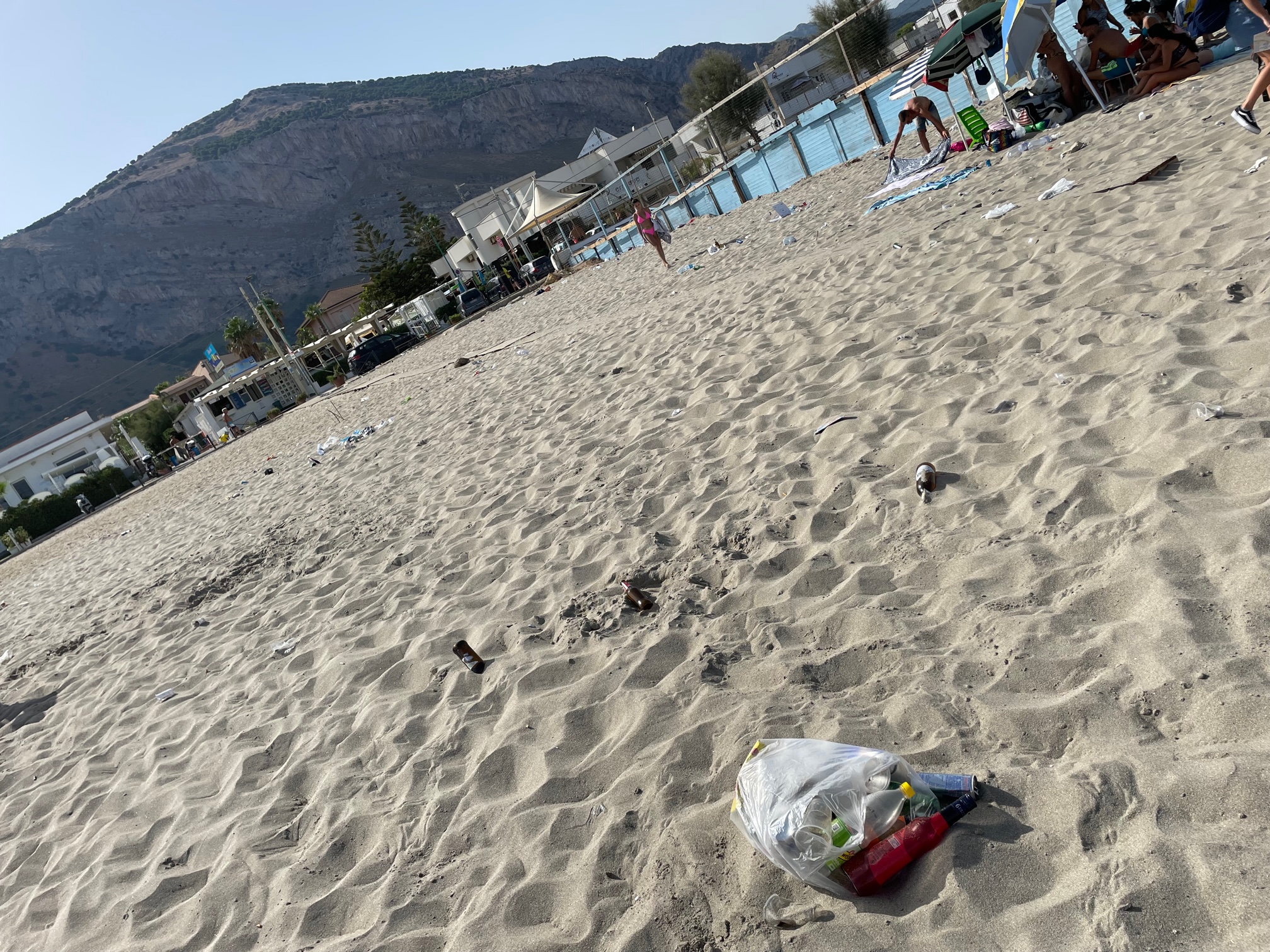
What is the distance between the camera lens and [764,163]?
18312 millimetres

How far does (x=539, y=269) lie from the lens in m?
32.7

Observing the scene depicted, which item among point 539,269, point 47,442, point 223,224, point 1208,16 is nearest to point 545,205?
point 539,269

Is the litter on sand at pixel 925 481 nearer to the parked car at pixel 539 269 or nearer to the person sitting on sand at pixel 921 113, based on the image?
the person sitting on sand at pixel 921 113

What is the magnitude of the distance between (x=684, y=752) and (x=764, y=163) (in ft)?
59.5

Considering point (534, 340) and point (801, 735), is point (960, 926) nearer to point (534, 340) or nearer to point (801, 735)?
point (801, 735)

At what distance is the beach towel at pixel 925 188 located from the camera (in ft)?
29.7

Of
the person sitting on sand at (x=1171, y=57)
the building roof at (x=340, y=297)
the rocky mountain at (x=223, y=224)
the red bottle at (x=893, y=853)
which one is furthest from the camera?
the rocky mountain at (x=223, y=224)

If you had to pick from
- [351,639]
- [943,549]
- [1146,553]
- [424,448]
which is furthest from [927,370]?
[424,448]

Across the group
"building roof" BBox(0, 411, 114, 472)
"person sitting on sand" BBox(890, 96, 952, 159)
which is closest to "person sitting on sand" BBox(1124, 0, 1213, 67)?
"person sitting on sand" BBox(890, 96, 952, 159)

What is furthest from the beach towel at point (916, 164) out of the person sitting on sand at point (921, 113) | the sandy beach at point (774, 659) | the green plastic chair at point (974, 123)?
the sandy beach at point (774, 659)

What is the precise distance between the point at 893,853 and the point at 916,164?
11140 millimetres

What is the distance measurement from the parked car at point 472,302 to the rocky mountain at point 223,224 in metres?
71.1

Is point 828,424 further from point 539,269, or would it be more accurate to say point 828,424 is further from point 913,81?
point 539,269

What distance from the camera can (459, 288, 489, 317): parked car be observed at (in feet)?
103
